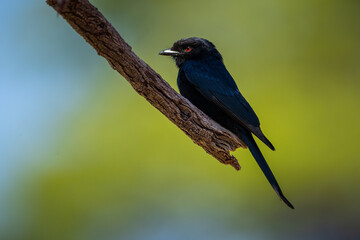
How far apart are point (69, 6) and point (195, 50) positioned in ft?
7.99

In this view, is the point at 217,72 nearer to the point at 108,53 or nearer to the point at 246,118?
the point at 246,118

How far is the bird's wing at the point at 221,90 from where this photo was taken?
13.6ft

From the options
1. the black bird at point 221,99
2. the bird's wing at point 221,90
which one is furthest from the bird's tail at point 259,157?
the bird's wing at point 221,90

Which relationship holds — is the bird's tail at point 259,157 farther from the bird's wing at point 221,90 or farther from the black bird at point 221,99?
the bird's wing at point 221,90

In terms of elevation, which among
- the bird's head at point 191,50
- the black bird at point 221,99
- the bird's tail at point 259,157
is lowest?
the bird's tail at point 259,157

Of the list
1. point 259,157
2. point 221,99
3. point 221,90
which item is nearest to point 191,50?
point 221,90

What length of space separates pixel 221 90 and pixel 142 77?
4.11 feet

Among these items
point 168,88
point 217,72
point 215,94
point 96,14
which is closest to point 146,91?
point 168,88

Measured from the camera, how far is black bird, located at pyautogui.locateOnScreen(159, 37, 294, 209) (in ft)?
13.6

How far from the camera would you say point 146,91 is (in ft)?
11.4

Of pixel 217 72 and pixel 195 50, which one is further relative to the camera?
pixel 195 50

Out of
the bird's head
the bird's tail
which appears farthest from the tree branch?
the bird's head

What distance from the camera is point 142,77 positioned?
134 inches

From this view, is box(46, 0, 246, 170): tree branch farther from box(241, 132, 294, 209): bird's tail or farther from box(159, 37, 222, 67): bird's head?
box(159, 37, 222, 67): bird's head
